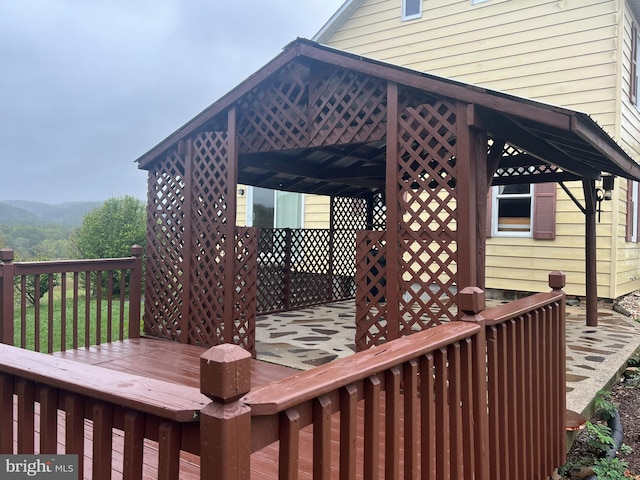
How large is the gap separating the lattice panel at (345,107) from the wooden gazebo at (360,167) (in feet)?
0.03

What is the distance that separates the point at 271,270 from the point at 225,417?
702 cm

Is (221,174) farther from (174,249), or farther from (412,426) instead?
(412,426)

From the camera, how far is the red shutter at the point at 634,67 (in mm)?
7941

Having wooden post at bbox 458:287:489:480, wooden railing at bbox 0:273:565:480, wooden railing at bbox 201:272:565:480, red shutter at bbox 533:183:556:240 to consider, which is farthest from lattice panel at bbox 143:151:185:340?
red shutter at bbox 533:183:556:240

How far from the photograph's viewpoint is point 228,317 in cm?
500

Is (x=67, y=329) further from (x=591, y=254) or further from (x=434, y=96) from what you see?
(x=591, y=254)

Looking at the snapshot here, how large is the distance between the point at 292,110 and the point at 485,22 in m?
5.71

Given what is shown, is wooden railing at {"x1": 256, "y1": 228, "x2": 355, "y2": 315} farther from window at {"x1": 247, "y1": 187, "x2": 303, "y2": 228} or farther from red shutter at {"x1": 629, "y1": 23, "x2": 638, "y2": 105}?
red shutter at {"x1": 629, "y1": 23, "x2": 638, "y2": 105}

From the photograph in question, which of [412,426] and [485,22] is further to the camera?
[485,22]

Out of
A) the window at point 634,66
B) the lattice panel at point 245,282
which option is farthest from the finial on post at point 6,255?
the window at point 634,66

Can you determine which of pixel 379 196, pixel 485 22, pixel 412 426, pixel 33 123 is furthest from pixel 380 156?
pixel 33 123

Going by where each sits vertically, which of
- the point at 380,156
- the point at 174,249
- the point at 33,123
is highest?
the point at 33,123

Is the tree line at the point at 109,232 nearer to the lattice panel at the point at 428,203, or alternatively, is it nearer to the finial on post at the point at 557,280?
the lattice panel at the point at 428,203

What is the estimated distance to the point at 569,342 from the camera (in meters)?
5.48
